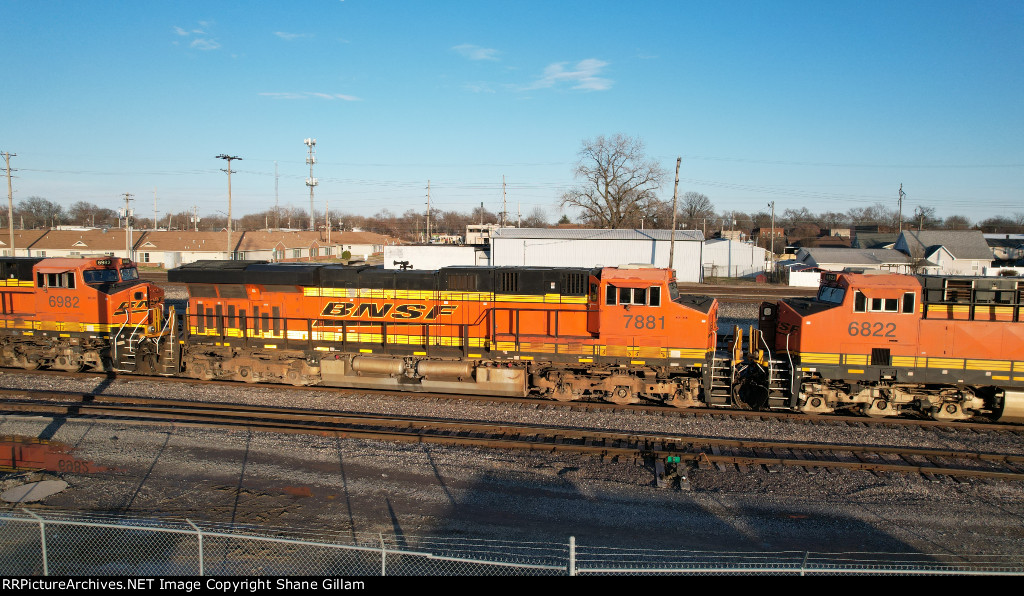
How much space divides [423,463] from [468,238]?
161 feet

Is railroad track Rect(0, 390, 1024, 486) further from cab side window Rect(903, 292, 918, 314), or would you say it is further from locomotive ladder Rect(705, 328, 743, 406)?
cab side window Rect(903, 292, 918, 314)

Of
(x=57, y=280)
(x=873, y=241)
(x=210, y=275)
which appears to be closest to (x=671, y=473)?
(x=210, y=275)

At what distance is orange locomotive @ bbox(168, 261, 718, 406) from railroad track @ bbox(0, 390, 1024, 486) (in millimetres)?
1697

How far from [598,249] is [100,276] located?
29810 millimetres

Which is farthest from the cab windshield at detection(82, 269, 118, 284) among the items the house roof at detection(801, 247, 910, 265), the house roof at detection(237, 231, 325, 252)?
the house roof at detection(801, 247, 910, 265)

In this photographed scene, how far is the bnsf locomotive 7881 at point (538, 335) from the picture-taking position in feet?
38.0

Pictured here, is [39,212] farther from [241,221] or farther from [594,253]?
[594,253]

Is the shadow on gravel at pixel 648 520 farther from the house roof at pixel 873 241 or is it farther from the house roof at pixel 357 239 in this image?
the house roof at pixel 357 239

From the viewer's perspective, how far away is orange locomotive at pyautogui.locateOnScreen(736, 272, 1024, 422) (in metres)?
11.4

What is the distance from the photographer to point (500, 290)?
527 inches

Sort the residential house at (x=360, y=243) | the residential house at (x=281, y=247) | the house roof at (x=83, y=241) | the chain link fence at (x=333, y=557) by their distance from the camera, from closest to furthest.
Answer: the chain link fence at (x=333, y=557) < the house roof at (x=83, y=241) < the residential house at (x=281, y=247) < the residential house at (x=360, y=243)

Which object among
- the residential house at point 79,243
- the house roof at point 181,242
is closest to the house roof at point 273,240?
the house roof at point 181,242

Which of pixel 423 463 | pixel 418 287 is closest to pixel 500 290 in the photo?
pixel 418 287
